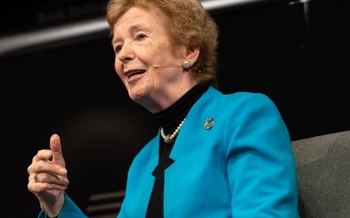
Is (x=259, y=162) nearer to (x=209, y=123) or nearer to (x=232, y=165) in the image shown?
(x=232, y=165)

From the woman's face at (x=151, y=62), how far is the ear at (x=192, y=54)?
0.4 inches

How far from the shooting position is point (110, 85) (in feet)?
8.11

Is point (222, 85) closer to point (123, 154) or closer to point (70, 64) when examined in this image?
point (123, 154)

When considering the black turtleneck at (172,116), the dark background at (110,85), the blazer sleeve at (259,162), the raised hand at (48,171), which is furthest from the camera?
the dark background at (110,85)

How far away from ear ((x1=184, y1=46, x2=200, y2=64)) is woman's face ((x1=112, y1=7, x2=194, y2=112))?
0.04 feet

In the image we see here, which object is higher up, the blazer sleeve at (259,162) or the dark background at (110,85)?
the blazer sleeve at (259,162)

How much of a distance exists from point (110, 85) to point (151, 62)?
83cm

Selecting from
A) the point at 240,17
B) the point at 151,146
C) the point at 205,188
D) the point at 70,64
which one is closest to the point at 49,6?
the point at 70,64

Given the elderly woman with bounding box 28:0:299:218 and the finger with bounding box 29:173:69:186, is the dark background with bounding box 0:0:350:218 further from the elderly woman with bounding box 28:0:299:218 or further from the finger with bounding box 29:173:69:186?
the finger with bounding box 29:173:69:186

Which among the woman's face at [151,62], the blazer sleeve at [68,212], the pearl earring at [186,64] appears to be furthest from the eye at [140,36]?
the blazer sleeve at [68,212]

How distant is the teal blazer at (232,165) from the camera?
134 cm

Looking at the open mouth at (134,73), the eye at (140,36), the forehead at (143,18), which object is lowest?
the open mouth at (134,73)

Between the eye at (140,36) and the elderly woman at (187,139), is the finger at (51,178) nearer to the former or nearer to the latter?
the elderly woman at (187,139)

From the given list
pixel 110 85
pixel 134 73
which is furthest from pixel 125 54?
pixel 110 85
